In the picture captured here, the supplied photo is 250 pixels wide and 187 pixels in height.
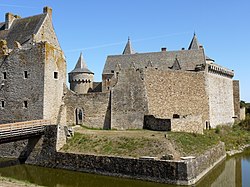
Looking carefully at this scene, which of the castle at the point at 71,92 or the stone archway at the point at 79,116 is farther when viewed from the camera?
the stone archway at the point at 79,116

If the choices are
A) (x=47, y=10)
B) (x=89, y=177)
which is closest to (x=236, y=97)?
(x=47, y=10)

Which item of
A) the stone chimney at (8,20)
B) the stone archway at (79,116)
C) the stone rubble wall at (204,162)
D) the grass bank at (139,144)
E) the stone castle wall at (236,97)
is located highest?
the stone chimney at (8,20)

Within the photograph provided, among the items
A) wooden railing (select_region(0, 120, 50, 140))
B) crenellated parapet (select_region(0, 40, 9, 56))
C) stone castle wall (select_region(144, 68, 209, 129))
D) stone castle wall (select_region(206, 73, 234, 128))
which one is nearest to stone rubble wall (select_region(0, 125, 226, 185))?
wooden railing (select_region(0, 120, 50, 140))

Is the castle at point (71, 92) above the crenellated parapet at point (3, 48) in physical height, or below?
below

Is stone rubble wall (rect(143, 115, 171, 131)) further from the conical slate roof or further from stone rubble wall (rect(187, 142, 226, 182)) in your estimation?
the conical slate roof

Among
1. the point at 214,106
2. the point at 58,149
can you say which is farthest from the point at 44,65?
the point at 214,106

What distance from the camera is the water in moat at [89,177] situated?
1523 cm

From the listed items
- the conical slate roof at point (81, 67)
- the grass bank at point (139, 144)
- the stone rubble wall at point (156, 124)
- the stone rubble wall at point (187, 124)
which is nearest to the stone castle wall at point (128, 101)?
the stone rubble wall at point (156, 124)

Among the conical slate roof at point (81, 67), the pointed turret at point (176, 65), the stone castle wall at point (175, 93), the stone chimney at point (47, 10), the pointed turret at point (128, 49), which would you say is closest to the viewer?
the stone castle wall at point (175, 93)

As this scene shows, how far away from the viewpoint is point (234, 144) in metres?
25.8

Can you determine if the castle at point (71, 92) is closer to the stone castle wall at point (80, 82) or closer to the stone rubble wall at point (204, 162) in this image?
the stone rubble wall at point (204, 162)

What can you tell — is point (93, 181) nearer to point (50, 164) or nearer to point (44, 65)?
point (50, 164)

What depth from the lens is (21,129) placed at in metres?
17.8

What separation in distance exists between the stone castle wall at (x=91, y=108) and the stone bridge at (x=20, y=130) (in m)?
3.38
